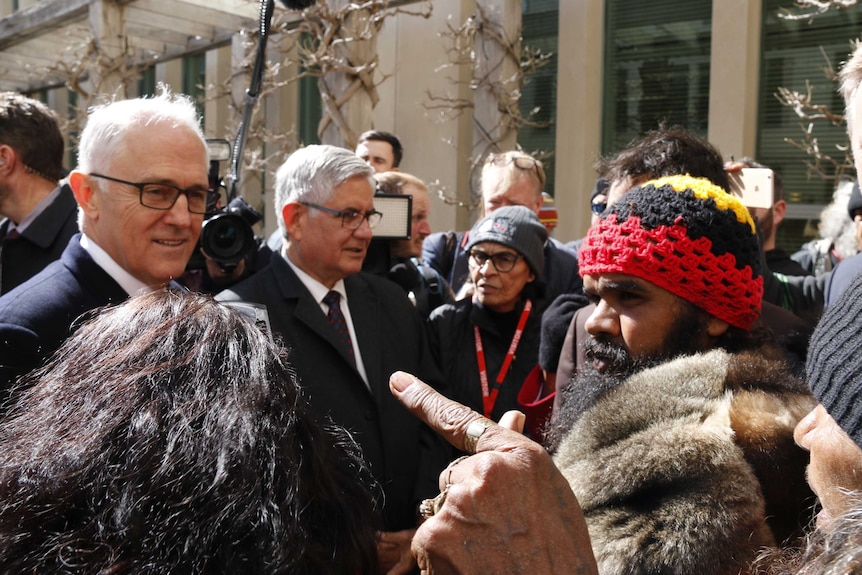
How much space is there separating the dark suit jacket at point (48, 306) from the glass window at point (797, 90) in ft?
17.8

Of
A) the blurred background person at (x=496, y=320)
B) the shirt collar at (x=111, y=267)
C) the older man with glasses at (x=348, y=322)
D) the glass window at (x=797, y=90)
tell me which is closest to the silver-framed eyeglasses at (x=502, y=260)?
the blurred background person at (x=496, y=320)

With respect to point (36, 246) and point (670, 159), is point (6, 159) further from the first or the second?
point (670, 159)

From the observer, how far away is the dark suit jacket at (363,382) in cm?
246

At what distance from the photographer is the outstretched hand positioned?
2.97ft

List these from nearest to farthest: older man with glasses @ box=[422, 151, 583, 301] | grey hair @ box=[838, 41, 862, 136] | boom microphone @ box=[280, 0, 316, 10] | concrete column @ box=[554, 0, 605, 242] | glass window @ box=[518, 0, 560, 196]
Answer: grey hair @ box=[838, 41, 862, 136], boom microphone @ box=[280, 0, 316, 10], older man with glasses @ box=[422, 151, 583, 301], concrete column @ box=[554, 0, 605, 242], glass window @ box=[518, 0, 560, 196]

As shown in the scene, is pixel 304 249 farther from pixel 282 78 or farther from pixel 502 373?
pixel 282 78

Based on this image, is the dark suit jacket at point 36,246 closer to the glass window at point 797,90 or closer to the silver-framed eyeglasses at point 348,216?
the silver-framed eyeglasses at point 348,216

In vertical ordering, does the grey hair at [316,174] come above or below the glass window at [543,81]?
below

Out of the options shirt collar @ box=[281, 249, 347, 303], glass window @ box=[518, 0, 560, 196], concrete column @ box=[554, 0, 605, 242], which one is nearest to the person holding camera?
shirt collar @ box=[281, 249, 347, 303]

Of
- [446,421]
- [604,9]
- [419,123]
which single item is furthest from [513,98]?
[446,421]

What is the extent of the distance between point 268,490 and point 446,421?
241 millimetres

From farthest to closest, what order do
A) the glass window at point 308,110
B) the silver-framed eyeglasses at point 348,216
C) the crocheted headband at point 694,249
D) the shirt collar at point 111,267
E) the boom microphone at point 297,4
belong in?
the glass window at point 308,110 < the boom microphone at point 297,4 < the silver-framed eyeglasses at point 348,216 < the shirt collar at point 111,267 < the crocheted headband at point 694,249

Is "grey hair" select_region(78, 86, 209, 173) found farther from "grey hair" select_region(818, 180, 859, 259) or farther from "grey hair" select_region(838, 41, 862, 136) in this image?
"grey hair" select_region(818, 180, 859, 259)

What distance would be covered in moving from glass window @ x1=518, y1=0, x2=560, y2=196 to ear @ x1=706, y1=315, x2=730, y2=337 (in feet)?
17.8
